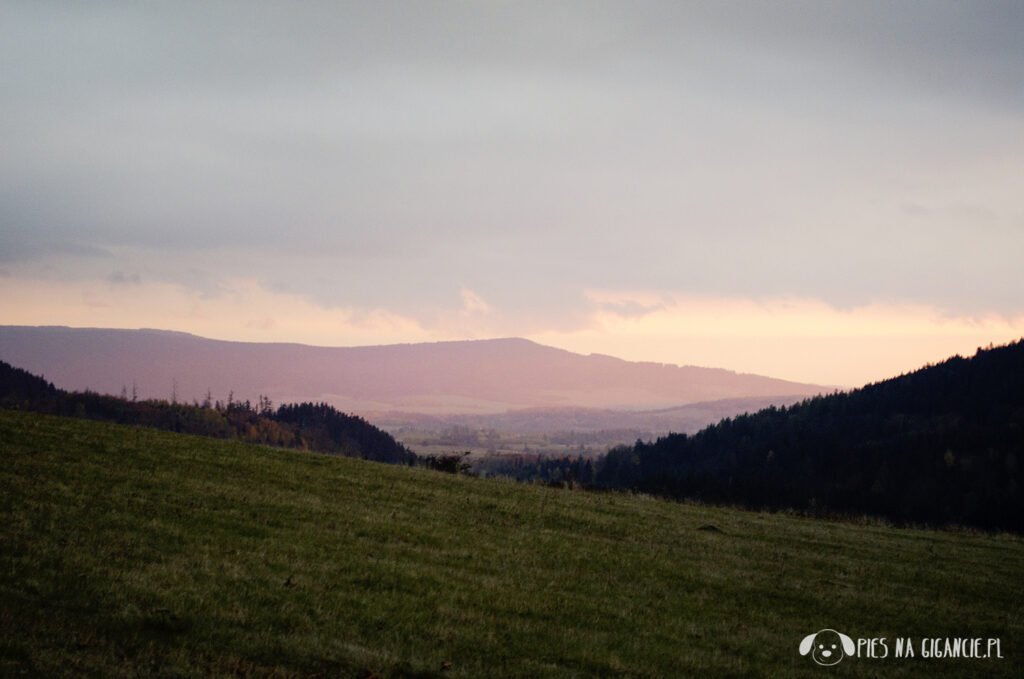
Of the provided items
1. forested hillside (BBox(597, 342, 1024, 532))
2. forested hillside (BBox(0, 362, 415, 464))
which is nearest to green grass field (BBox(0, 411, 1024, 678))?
forested hillside (BBox(597, 342, 1024, 532))

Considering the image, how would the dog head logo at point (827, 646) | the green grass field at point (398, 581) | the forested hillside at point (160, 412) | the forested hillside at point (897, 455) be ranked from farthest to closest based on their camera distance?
1. the forested hillside at point (160, 412)
2. the forested hillside at point (897, 455)
3. the dog head logo at point (827, 646)
4. the green grass field at point (398, 581)

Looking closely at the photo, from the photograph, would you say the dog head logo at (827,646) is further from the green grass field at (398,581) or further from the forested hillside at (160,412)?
the forested hillside at (160,412)

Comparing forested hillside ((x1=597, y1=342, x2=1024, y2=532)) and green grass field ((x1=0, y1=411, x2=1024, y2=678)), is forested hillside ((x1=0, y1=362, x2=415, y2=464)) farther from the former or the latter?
green grass field ((x1=0, y1=411, x2=1024, y2=678))

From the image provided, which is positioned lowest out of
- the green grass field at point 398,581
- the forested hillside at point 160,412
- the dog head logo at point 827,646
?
the forested hillside at point 160,412

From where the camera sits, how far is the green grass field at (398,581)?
427 inches

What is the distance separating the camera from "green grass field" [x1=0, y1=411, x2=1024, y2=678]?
35.6ft

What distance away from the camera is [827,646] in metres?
14.2

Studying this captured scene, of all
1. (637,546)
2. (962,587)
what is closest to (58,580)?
(637,546)

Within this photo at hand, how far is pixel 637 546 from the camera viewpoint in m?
21.8

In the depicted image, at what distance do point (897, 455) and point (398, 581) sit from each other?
15988 cm

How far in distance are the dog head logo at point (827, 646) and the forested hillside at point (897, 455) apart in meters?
105

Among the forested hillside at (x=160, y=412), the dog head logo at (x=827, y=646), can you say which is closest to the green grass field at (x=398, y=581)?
the dog head logo at (x=827, y=646)

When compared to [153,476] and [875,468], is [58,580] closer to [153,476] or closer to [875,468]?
[153,476]

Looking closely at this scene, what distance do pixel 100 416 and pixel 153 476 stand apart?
14402cm
